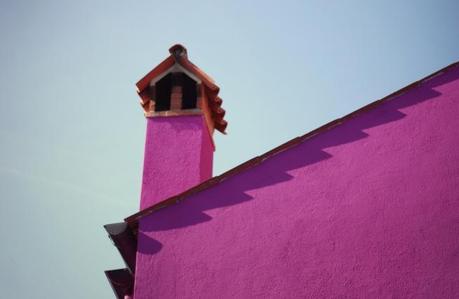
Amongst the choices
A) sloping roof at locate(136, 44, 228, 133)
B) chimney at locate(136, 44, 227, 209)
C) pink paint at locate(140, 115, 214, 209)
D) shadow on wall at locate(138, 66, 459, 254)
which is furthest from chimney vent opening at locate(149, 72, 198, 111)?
shadow on wall at locate(138, 66, 459, 254)

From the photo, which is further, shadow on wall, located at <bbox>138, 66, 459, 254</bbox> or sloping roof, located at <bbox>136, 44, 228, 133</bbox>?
sloping roof, located at <bbox>136, 44, 228, 133</bbox>

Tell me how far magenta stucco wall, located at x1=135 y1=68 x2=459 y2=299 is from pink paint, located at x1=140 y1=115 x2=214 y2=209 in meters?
1.84

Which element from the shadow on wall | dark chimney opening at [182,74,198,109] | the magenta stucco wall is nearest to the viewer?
the magenta stucco wall

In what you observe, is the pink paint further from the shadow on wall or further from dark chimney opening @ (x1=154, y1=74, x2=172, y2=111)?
the shadow on wall

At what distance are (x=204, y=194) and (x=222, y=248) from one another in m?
0.77

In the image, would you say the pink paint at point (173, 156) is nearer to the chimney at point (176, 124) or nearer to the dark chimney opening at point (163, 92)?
the chimney at point (176, 124)

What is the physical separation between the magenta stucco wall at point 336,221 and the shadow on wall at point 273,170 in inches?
0.5

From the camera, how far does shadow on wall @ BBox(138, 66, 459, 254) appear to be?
6.47 meters

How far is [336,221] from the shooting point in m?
6.05

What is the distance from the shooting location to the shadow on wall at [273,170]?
6.47 m

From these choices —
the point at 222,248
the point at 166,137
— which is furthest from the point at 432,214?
the point at 166,137

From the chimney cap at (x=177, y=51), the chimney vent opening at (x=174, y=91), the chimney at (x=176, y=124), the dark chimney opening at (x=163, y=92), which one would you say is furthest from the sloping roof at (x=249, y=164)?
the chimney cap at (x=177, y=51)

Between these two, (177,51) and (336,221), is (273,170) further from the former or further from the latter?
(177,51)

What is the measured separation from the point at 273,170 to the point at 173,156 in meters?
2.76
